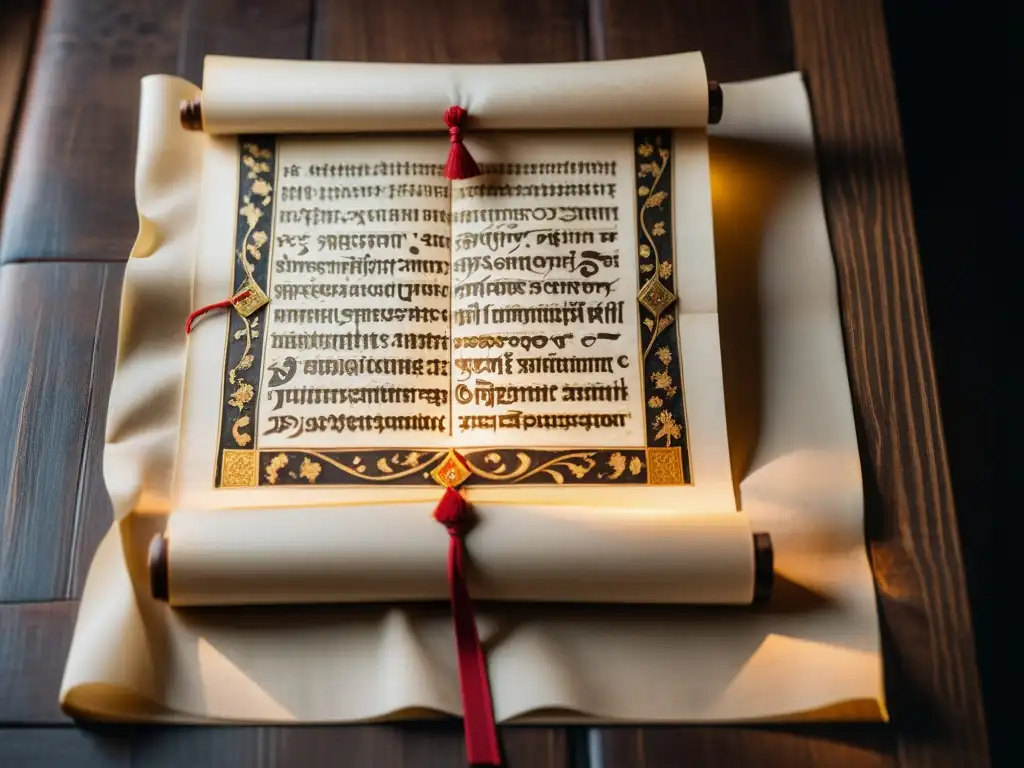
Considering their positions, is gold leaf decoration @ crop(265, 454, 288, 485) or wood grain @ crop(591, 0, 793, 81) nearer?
gold leaf decoration @ crop(265, 454, 288, 485)

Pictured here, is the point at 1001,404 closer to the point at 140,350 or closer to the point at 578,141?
the point at 578,141

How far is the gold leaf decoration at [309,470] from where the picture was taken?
2.65 ft

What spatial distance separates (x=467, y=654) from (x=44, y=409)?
44 centimetres

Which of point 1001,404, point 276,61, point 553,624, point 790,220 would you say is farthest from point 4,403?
point 1001,404

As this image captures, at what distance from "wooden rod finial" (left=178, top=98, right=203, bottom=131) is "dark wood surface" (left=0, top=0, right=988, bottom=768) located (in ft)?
0.35

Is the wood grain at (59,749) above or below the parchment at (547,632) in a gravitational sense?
below

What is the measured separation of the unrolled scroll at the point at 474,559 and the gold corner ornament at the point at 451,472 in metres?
0.06

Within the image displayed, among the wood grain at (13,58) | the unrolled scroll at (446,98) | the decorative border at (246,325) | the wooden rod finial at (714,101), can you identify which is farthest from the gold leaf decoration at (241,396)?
the wooden rod finial at (714,101)

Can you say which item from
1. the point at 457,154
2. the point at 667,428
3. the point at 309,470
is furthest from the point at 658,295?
the point at 309,470

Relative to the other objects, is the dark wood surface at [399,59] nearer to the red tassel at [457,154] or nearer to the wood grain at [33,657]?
the wood grain at [33,657]

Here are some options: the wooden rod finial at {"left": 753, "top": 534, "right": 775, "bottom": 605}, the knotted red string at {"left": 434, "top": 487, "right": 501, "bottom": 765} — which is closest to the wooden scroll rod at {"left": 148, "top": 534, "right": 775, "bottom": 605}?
the wooden rod finial at {"left": 753, "top": 534, "right": 775, "bottom": 605}

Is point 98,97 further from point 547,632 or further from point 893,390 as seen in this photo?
point 893,390

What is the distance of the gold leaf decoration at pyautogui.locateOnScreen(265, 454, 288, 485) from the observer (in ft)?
2.65

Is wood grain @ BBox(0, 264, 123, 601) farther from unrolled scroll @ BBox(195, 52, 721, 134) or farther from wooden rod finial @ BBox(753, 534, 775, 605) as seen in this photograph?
wooden rod finial @ BBox(753, 534, 775, 605)
